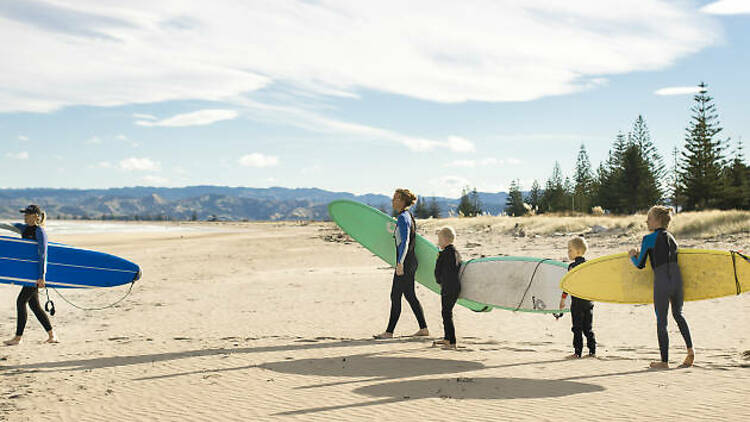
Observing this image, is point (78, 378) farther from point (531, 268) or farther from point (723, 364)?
point (723, 364)

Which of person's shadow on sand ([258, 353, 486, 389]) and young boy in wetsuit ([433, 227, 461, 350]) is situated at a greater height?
young boy in wetsuit ([433, 227, 461, 350])

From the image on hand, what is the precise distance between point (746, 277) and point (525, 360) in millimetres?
2588

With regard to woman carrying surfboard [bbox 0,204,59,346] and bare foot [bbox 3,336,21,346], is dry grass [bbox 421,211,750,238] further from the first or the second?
bare foot [bbox 3,336,21,346]

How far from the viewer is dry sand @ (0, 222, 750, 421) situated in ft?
16.3

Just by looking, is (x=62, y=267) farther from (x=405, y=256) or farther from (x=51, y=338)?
(x=405, y=256)

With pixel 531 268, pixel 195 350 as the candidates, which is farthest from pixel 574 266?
pixel 195 350

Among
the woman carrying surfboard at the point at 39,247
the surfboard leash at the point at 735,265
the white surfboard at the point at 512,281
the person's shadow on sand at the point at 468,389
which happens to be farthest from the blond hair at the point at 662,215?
the woman carrying surfboard at the point at 39,247

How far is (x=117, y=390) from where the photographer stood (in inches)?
224

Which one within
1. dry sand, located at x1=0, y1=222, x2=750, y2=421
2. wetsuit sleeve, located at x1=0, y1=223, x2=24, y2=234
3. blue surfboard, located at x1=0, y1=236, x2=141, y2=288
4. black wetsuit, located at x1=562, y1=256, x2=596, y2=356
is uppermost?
wetsuit sleeve, located at x1=0, y1=223, x2=24, y2=234

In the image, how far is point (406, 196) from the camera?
7422 millimetres

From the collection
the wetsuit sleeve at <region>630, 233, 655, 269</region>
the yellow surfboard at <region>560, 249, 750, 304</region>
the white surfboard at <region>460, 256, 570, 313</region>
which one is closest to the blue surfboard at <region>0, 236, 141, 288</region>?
the white surfboard at <region>460, 256, 570, 313</region>

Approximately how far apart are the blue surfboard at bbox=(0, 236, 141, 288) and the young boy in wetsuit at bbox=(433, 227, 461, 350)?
16.1 ft

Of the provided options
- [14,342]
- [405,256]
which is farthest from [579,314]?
[14,342]

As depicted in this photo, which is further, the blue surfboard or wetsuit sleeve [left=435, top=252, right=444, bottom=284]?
the blue surfboard
